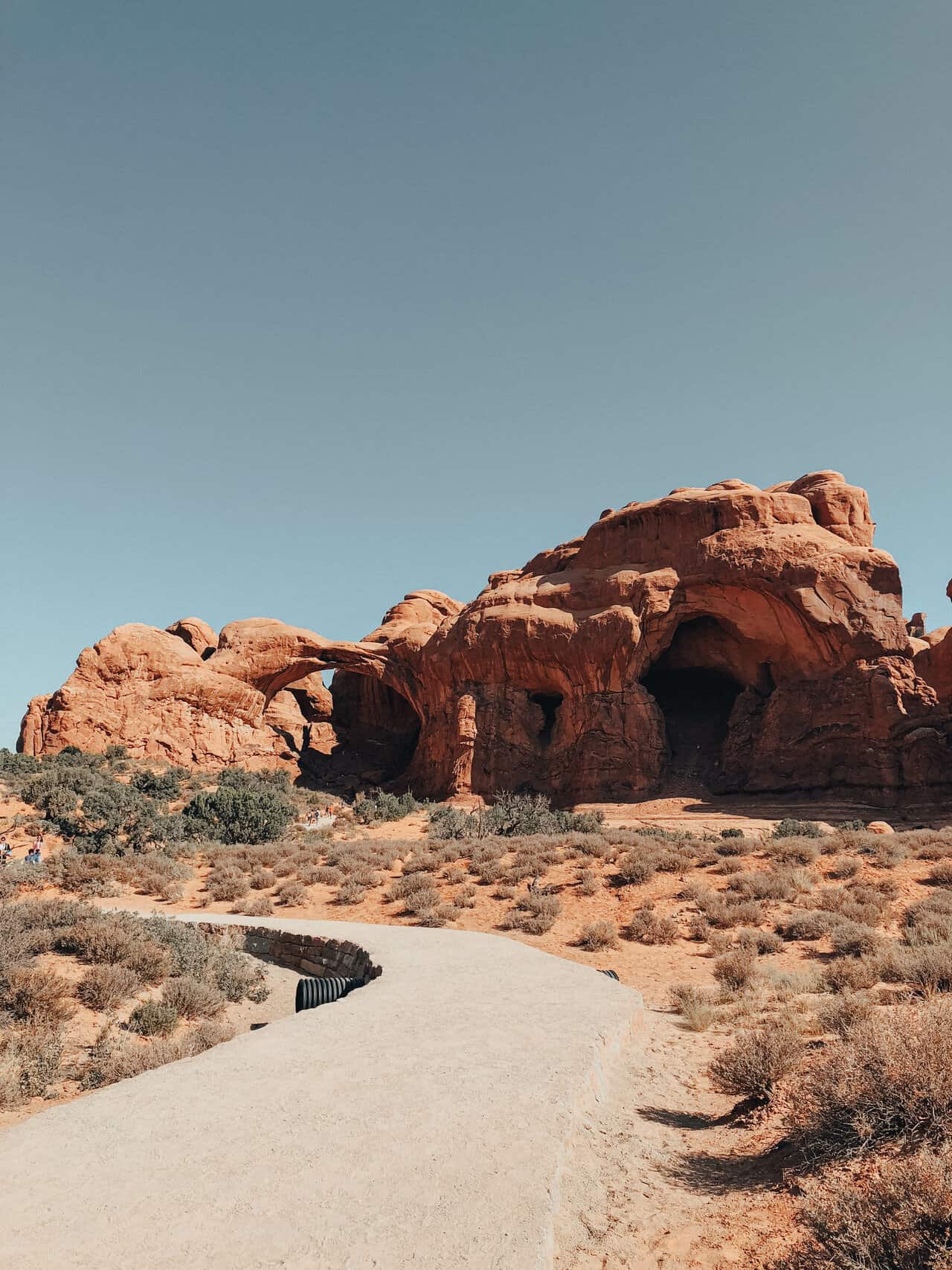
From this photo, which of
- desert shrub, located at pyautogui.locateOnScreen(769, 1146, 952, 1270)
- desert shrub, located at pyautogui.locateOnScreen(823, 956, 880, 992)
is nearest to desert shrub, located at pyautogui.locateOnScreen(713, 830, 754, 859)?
desert shrub, located at pyautogui.locateOnScreen(823, 956, 880, 992)

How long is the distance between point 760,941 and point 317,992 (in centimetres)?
731

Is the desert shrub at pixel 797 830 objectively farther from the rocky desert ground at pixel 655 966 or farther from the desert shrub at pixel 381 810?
the desert shrub at pixel 381 810

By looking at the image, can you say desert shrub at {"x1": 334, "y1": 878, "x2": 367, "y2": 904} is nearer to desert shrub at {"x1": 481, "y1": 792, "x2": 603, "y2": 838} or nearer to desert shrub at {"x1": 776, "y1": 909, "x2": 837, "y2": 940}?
desert shrub at {"x1": 481, "y1": 792, "x2": 603, "y2": 838}

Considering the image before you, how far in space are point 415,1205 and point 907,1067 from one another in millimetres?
2819

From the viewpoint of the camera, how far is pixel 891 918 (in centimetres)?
1249

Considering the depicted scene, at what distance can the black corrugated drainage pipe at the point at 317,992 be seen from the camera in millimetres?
8078

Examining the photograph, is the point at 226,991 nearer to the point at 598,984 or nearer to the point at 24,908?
the point at 24,908

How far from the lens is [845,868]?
597 inches

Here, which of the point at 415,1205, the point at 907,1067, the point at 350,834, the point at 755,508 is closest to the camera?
the point at 415,1205

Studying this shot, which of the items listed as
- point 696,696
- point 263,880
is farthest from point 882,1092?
point 696,696

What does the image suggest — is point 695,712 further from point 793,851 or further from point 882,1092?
point 882,1092

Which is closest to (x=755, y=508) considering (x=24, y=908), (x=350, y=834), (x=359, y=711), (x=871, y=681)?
(x=871, y=681)

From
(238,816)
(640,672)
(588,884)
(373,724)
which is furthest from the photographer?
(373,724)

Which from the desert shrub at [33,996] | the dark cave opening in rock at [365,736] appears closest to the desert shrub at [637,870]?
the desert shrub at [33,996]
